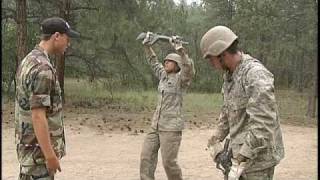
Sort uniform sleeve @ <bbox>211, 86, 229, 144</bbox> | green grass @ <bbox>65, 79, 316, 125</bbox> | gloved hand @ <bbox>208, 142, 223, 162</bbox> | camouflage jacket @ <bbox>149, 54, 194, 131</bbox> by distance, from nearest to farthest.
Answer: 1. gloved hand @ <bbox>208, 142, 223, 162</bbox>
2. uniform sleeve @ <bbox>211, 86, 229, 144</bbox>
3. camouflage jacket @ <bbox>149, 54, 194, 131</bbox>
4. green grass @ <bbox>65, 79, 316, 125</bbox>

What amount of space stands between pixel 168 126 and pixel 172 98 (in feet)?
1.05

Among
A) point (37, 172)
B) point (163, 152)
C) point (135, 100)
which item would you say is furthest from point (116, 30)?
point (37, 172)

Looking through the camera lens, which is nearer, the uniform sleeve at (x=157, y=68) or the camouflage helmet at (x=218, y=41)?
the camouflage helmet at (x=218, y=41)

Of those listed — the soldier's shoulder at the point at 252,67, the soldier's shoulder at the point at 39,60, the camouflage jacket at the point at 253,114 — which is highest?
the soldier's shoulder at the point at 252,67

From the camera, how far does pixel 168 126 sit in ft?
18.8

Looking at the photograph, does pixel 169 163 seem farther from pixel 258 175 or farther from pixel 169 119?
pixel 258 175

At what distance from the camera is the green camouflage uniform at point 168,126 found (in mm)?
5727

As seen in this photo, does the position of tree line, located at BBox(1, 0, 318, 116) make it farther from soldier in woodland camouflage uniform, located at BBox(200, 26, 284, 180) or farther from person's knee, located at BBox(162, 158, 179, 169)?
soldier in woodland camouflage uniform, located at BBox(200, 26, 284, 180)

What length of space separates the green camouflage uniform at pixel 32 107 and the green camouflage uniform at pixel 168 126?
7.05ft

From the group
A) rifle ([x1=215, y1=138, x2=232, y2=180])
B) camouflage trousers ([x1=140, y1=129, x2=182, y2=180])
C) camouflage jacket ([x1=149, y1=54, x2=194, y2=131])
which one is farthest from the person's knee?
rifle ([x1=215, y1=138, x2=232, y2=180])

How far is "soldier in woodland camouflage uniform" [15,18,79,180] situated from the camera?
3.46 metres

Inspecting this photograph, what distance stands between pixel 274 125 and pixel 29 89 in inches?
62.6

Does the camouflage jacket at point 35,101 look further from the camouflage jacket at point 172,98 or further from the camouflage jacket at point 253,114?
the camouflage jacket at point 172,98

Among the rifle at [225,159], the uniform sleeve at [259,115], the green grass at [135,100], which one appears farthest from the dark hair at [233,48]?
the green grass at [135,100]
